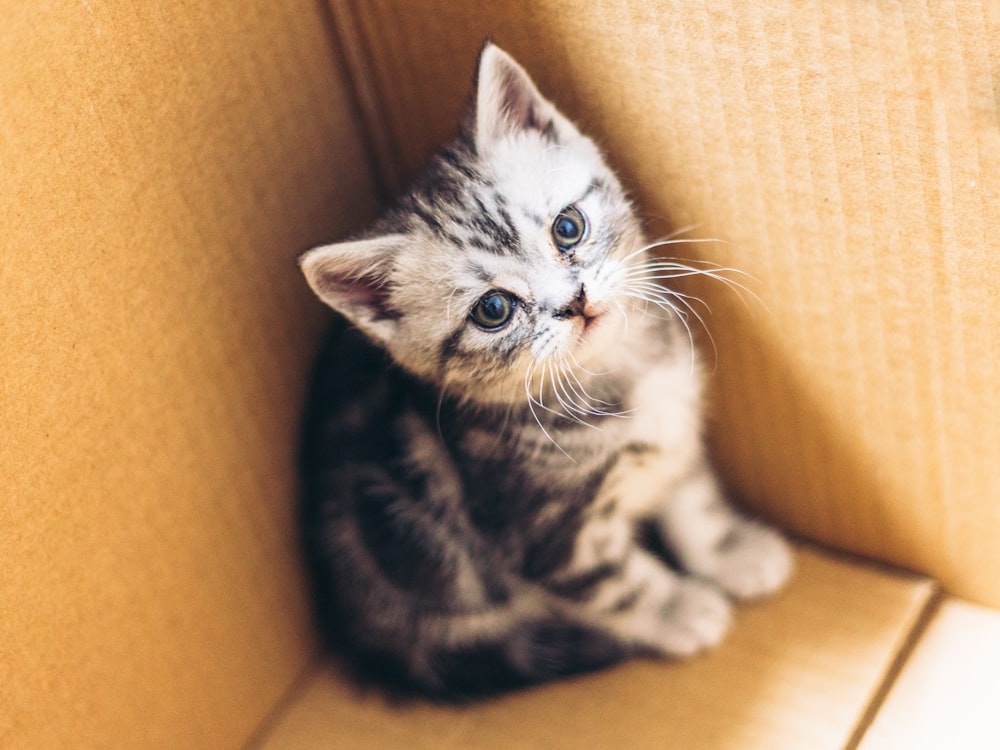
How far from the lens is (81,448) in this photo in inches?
33.0

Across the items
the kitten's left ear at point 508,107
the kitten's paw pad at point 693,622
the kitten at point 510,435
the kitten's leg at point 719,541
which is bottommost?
the kitten's paw pad at point 693,622

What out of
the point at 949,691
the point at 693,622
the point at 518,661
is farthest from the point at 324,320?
the point at 949,691

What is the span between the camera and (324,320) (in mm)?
1120

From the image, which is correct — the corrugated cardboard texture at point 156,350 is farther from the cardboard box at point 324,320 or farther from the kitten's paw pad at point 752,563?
the kitten's paw pad at point 752,563

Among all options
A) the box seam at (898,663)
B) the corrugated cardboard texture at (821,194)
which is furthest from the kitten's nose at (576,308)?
the box seam at (898,663)

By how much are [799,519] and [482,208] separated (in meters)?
0.56

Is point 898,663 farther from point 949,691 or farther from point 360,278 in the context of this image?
point 360,278

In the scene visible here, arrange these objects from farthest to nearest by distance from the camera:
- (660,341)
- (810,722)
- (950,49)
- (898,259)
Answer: (660,341), (810,722), (898,259), (950,49)

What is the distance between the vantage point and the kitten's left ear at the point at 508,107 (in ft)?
2.90

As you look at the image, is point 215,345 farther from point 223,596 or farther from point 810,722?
point 810,722

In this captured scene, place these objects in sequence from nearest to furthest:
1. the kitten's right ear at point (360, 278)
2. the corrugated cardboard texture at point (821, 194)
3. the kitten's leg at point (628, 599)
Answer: the corrugated cardboard texture at point (821, 194), the kitten's right ear at point (360, 278), the kitten's leg at point (628, 599)

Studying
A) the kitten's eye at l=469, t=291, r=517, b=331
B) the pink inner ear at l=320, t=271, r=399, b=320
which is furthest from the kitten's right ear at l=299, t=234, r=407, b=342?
the kitten's eye at l=469, t=291, r=517, b=331

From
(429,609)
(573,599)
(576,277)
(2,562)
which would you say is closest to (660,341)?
(576,277)

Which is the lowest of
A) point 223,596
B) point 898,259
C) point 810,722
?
point 810,722
